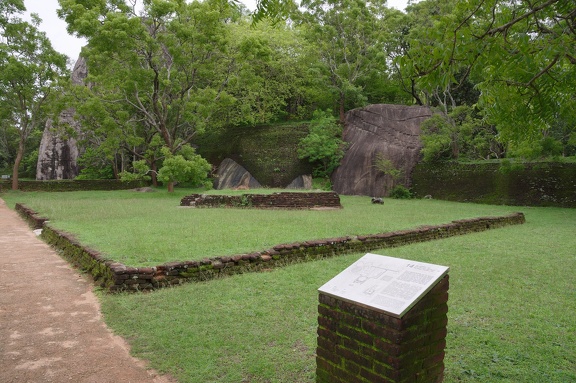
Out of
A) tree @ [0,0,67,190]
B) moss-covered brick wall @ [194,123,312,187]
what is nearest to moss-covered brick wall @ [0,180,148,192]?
tree @ [0,0,67,190]

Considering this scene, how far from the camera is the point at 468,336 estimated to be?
11.4 ft

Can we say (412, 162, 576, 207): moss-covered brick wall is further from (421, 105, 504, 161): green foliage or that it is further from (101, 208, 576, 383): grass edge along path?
(101, 208, 576, 383): grass edge along path

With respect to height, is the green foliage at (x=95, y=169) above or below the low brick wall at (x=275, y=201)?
above

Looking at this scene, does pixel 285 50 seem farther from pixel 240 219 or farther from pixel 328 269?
pixel 328 269

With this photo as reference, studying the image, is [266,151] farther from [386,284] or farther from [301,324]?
[386,284]

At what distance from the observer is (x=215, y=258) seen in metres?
5.48

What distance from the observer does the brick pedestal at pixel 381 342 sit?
2260mm

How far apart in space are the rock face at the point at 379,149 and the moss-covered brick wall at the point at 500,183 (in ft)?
3.27

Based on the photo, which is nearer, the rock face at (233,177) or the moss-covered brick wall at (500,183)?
the moss-covered brick wall at (500,183)

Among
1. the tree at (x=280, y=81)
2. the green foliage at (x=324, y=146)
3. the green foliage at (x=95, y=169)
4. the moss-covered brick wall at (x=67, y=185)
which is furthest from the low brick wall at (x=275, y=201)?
the green foliage at (x=95, y=169)

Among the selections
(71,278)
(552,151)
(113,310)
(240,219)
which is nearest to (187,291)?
(113,310)

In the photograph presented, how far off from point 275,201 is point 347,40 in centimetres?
1343

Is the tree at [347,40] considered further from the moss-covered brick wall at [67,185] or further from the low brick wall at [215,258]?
the low brick wall at [215,258]

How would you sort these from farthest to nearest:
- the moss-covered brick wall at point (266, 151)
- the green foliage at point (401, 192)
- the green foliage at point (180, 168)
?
1. the moss-covered brick wall at point (266, 151)
2. the green foliage at point (401, 192)
3. the green foliage at point (180, 168)
